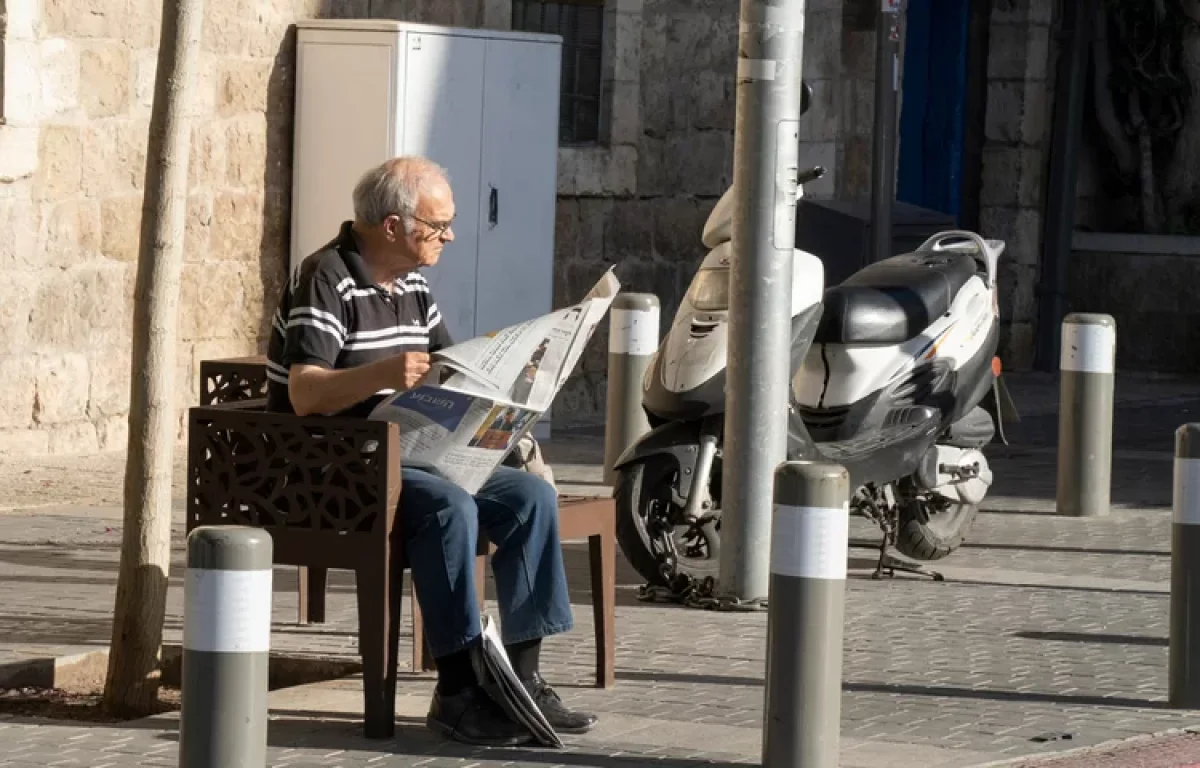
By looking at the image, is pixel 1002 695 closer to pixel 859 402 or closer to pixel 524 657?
pixel 524 657

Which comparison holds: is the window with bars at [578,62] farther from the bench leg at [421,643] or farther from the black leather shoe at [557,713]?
the black leather shoe at [557,713]

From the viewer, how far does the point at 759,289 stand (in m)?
8.16

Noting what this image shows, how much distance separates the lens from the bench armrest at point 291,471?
604 cm

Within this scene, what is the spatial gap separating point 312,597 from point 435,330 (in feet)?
4.07

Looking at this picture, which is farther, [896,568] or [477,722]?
[896,568]

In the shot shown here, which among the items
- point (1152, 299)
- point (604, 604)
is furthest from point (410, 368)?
point (1152, 299)

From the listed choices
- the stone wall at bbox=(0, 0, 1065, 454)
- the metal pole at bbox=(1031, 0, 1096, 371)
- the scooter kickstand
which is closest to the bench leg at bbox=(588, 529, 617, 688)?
the scooter kickstand

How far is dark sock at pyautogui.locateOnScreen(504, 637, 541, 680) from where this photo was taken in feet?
20.4

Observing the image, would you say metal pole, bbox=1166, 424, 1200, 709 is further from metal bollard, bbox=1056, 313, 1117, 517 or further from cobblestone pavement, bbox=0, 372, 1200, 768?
metal bollard, bbox=1056, 313, 1117, 517

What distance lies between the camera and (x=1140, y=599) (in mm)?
8758

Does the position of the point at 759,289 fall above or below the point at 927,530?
above

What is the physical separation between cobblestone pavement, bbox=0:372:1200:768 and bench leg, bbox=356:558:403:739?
0.06m

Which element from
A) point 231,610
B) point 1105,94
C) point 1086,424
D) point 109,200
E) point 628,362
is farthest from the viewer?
point 1105,94

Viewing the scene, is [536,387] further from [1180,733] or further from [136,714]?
[1180,733]
